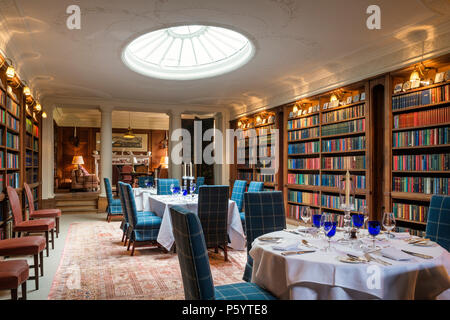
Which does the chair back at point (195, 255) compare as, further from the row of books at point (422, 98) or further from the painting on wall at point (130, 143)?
the painting on wall at point (130, 143)

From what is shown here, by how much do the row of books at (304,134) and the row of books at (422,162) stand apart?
181 cm

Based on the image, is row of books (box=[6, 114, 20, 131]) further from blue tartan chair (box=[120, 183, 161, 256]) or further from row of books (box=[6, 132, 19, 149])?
blue tartan chair (box=[120, 183, 161, 256])

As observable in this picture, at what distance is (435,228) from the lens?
2592 mm

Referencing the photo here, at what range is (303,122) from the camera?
21.4ft

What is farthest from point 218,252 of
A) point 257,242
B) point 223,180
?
point 223,180

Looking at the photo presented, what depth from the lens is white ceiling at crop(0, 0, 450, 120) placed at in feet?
11.8

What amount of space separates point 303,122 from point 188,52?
8.56ft

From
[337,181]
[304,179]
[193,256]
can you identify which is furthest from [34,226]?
[304,179]

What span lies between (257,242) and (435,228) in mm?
1525

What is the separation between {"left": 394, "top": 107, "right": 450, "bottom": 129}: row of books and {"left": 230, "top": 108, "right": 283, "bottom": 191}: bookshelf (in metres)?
3.01

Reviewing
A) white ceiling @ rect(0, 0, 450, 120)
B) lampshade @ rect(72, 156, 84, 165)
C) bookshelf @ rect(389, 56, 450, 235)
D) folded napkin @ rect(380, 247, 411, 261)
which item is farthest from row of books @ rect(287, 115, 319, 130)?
lampshade @ rect(72, 156, 84, 165)

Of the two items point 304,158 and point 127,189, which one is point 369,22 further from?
point 127,189

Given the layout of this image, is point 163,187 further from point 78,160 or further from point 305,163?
point 78,160

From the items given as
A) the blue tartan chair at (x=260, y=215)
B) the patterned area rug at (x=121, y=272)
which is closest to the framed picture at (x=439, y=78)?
the blue tartan chair at (x=260, y=215)
